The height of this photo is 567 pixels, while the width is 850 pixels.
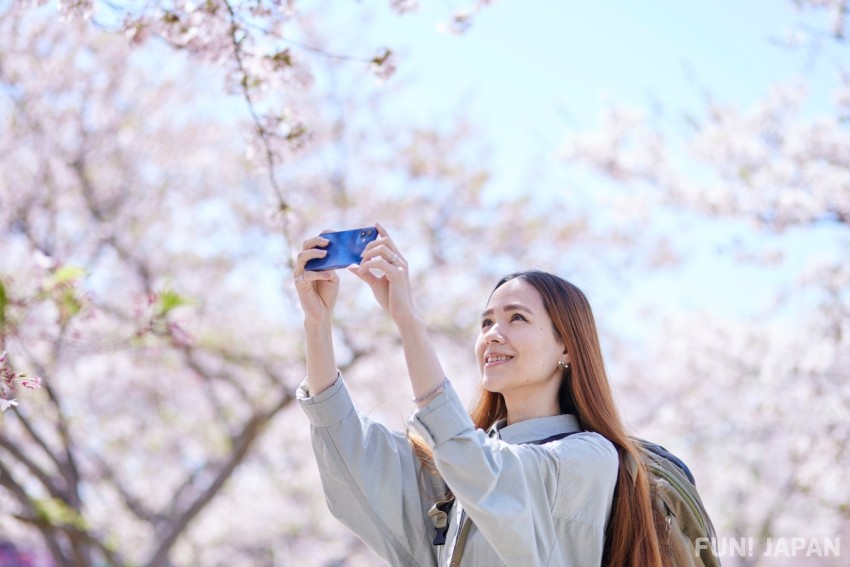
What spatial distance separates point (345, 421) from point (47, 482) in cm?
504

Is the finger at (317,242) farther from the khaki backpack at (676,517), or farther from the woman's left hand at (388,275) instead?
the khaki backpack at (676,517)

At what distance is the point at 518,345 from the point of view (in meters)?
1.79

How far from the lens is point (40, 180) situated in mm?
6543

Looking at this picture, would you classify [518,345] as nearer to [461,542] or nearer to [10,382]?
[461,542]

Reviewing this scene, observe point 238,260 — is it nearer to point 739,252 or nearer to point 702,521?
point 739,252

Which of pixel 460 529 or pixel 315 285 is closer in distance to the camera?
pixel 460 529

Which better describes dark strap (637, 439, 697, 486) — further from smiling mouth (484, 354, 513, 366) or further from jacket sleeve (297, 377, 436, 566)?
jacket sleeve (297, 377, 436, 566)

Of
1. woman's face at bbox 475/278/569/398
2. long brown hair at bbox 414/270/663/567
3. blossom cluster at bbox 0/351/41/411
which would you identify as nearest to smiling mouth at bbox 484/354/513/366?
woman's face at bbox 475/278/569/398

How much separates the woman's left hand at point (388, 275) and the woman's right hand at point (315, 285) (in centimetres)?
12

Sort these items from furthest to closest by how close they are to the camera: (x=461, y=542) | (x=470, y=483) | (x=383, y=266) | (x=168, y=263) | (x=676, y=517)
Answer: (x=168, y=263), (x=676, y=517), (x=461, y=542), (x=383, y=266), (x=470, y=483)

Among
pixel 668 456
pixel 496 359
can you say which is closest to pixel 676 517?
pixel 668 456

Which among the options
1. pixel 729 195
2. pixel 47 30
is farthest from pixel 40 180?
pixel 729 195

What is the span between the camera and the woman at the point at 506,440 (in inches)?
61.4

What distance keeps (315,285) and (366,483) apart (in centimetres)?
40
